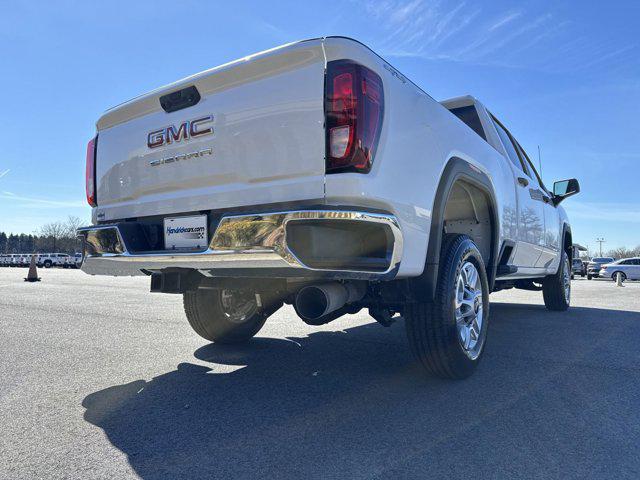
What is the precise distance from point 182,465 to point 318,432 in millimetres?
647

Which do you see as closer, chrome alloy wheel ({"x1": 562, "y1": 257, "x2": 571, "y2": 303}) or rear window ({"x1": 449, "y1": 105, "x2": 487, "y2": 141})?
rear window ({"x1": 449, "y1": 105, "x2": 487, "y2": 141})

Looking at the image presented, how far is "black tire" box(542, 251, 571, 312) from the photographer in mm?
6742

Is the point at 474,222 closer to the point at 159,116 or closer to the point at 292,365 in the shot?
the point at 292,365

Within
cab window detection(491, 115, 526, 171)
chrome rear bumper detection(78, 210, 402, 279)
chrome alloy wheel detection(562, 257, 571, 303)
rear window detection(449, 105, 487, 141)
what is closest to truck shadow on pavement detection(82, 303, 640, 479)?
chrome rear bumper detection(78, 210, 402, 279)

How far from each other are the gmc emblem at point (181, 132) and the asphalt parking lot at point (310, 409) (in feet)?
4.99

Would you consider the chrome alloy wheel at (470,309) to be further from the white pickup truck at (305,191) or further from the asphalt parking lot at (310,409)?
the asphalt parking lot at (310,409)

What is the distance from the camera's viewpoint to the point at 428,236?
2.68 m

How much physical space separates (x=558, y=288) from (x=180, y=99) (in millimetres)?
5955

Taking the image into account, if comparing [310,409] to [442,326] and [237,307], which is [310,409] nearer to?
[442,326]

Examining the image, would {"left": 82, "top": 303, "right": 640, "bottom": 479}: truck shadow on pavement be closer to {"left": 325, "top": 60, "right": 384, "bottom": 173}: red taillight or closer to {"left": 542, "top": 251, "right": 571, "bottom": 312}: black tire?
{"left": 325, "top": 60, "right": 384, "bottom": 173}: red taillight

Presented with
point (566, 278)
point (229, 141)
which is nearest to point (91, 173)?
point (229, 141)

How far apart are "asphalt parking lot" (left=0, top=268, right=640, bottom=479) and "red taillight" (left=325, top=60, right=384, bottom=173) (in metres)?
1.27

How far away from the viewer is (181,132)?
283 centimetres

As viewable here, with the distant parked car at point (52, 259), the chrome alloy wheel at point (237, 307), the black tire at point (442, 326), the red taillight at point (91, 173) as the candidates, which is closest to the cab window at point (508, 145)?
the black tire at point (442, 326)
